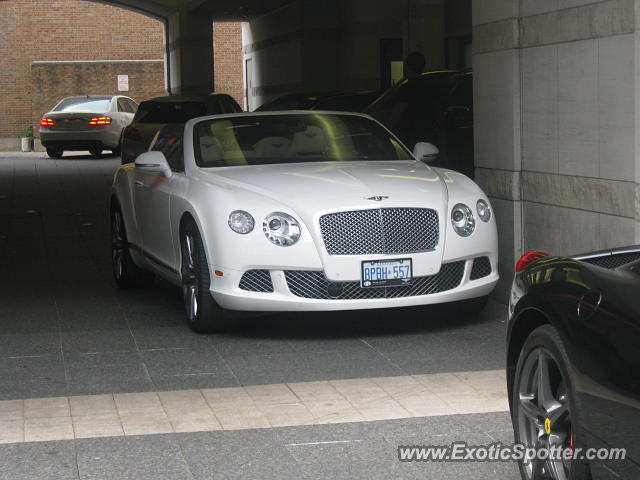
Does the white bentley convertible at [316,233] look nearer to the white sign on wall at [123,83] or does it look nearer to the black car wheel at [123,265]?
the black car wheel at [123,265]

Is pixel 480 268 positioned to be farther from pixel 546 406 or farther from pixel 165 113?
pixel 165 113

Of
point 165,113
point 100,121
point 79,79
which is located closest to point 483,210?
point 165,113

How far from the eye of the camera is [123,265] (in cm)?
1065

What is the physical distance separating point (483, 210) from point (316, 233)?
1302mm

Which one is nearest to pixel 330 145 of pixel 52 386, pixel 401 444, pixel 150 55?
pixel 52 386

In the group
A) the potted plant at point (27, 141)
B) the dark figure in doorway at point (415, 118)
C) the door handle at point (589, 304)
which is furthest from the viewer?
the potted plant at point (27, 141)

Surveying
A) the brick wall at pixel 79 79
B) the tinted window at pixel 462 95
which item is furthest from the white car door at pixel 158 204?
the brick wall at pixel 79 79

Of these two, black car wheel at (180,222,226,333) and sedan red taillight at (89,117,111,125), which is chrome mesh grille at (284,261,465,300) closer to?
black car wheel at (180,222,226,333)

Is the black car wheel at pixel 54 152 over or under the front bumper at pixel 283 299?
over

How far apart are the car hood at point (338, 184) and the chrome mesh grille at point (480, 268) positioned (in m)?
0.49

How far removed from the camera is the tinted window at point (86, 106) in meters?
33.1

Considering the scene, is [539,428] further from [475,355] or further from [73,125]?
[73,125]

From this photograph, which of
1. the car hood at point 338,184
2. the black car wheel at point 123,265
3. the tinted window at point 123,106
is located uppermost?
the tinted window at point 123,106

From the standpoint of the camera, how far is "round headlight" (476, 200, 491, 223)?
8414mm
